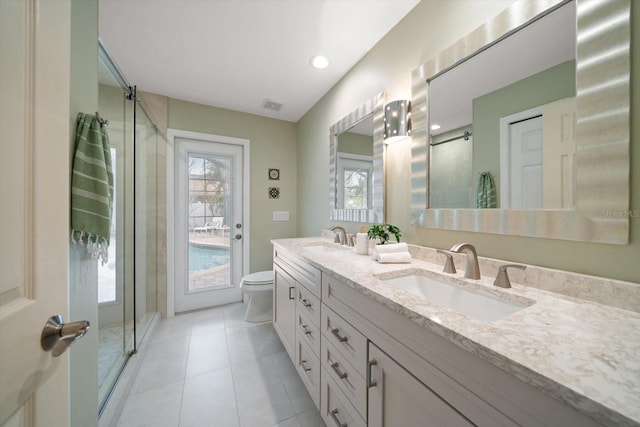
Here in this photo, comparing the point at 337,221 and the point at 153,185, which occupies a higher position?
the point at 153,185

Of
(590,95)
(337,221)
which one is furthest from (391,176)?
(590,95)

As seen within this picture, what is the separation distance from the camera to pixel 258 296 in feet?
8.07

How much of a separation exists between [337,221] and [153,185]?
1.95 metres

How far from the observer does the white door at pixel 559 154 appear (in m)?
0.79

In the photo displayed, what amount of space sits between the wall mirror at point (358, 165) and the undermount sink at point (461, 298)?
585mm

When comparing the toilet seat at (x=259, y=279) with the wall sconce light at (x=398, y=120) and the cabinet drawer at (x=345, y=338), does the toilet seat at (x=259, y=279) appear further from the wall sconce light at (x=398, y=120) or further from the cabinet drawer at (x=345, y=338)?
the wall sconce light at (x=398, y=120)

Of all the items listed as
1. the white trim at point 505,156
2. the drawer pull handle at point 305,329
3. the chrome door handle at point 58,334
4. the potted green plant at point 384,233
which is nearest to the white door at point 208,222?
the drawer pull handle at point 305,329

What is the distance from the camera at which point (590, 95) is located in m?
0.75

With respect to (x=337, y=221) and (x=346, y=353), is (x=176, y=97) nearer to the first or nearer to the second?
(x=337, y=221)

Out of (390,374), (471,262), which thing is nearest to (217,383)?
(390,374)

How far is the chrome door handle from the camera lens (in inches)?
18.5

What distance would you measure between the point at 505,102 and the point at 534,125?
0.17 meters

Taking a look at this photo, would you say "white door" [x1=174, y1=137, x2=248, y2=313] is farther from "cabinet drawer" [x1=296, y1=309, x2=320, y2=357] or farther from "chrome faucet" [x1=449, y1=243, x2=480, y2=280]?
"chrome faucet" [x1=449, y1=243, x2=480, y2=280]

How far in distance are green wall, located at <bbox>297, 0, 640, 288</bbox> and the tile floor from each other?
122 centimetres
